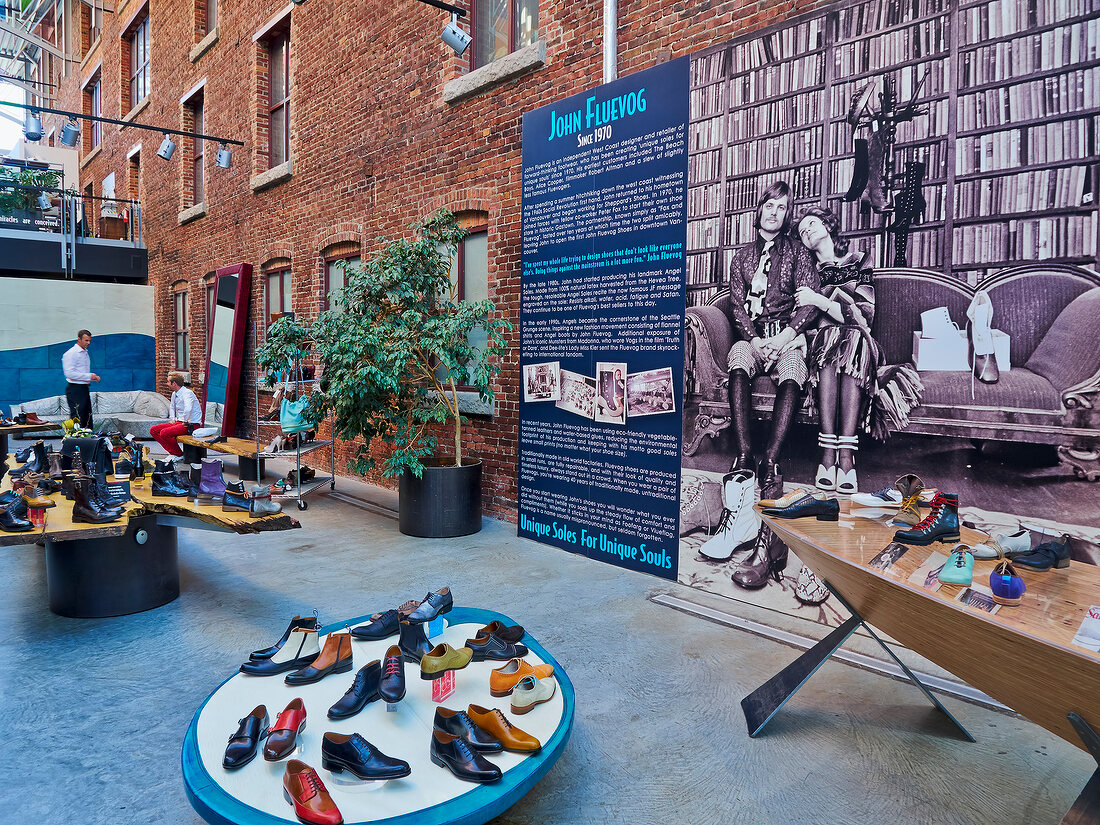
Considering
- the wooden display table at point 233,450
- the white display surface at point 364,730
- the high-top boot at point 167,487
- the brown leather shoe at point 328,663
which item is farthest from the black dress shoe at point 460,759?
the wooden display table at point 233,450

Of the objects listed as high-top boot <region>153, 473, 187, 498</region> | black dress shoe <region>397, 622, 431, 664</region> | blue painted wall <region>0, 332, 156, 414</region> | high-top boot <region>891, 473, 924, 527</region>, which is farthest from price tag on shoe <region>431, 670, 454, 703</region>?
blue painted wall <region>0, 332, 156, 414</region>

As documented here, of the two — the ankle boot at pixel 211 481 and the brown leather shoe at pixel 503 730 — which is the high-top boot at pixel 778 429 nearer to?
the brown leather shoe at pixel 503 730

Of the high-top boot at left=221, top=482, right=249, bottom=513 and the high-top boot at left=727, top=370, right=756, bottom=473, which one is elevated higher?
the high-top boot at left=727, top=370, right=756, bottom=473

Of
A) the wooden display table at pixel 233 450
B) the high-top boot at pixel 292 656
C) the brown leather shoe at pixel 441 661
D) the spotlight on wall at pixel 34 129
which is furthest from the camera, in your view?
the spotlight on wall at pixel 34 129

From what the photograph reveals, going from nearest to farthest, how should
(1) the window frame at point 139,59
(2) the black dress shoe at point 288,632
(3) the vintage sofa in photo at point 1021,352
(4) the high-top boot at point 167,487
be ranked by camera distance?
(2) the black dress shoe at point 288,632, (3) the vintage sofa in photo at point 1021,352, (4) the high-top boot at point 167,487, (1) the window frame at point 139,59

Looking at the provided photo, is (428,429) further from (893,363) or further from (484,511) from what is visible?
(893,363)

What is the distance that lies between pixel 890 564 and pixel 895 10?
3.37 metres

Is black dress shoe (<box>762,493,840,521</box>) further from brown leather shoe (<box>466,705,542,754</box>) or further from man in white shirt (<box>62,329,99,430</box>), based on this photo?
man in white shirt (<box>62,329,99,430</box>)

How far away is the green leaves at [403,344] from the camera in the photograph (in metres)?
6.31

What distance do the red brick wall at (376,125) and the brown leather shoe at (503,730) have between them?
448 centimetres

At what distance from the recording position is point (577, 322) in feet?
19.6

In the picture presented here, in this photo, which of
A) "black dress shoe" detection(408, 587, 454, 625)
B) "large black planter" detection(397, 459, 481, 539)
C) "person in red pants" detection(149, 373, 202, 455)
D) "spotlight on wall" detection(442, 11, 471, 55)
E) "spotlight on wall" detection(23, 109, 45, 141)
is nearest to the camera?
"black dress shoe" detection(408, 587, 454, 625)

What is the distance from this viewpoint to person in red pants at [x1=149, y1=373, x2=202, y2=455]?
9.91m

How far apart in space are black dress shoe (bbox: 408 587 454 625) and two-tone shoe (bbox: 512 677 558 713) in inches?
22.4
